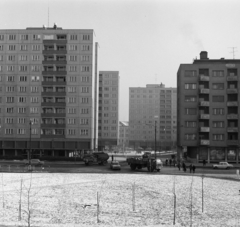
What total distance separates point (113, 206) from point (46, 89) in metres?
71.3

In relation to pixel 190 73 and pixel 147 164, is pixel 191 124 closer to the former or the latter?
pixel 190 73

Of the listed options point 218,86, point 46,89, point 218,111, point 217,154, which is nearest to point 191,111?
point 218,111

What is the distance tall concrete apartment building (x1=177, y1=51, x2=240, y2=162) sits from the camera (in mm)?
76750

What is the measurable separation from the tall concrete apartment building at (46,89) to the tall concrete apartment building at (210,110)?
25.4m

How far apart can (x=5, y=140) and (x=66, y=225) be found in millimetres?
76085

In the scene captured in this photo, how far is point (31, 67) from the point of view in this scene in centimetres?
8869

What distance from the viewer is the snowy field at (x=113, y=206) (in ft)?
58.5

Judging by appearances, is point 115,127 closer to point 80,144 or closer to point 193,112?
point 80,144

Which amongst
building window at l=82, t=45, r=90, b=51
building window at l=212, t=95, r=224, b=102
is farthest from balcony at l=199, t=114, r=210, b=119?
building window at l=82, t=45, r=90, b=51

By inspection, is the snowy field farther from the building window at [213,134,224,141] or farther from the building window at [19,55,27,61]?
the building window at [19,55,27,61]

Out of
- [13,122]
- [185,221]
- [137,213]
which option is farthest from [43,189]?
[13,122]

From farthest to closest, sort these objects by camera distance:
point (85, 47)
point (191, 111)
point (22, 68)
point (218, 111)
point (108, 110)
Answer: point (108, 110) → point (22, 68) → point (85, 47) → point (191, 111) → point (218, 111)

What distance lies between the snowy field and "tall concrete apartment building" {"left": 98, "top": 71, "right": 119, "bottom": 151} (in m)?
118

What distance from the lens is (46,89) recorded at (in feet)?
293
